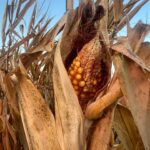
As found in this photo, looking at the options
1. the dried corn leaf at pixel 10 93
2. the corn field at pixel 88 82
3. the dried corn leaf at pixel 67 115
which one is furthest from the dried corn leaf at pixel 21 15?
the dried corn leaf at pixel 67 115

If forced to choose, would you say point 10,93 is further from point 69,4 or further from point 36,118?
point 69,4

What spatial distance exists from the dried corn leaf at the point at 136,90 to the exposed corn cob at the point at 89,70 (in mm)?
128

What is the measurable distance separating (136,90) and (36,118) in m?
0.47

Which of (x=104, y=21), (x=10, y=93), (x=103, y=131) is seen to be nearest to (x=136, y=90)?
(x=103, y=131)

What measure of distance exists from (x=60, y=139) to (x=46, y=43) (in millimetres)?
419

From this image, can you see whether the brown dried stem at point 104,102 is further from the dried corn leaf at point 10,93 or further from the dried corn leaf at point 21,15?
the dried corn leaf at point 21,15

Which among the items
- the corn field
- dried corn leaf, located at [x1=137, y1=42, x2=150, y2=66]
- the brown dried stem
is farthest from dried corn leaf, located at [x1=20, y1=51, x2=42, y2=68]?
dried corn leaf, located at [x1=137, y1=42, x2=150, y2=66]

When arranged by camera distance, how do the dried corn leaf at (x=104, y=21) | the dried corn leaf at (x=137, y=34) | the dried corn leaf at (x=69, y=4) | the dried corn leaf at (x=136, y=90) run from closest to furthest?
the dried corn leaf at (x=136, y=90)
the dried corn leaf at (x=137, y=34)
the dried corn leaf at (x=104, y=21)
the dried corn leaf at (x=69, y=4)

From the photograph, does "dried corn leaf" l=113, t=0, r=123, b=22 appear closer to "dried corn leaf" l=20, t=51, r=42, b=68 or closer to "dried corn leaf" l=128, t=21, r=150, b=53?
"dried corn leaf" l=128, t=21, r=150, b=53

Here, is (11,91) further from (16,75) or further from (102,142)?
(102,142)

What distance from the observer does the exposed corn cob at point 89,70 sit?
121 cm

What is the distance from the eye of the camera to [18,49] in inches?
67.3

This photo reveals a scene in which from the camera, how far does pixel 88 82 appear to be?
1211 millimetres

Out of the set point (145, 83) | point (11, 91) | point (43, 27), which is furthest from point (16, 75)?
point (145, 83)
